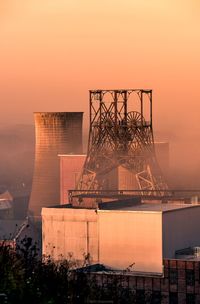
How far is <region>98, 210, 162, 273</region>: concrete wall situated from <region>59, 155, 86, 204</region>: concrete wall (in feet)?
135

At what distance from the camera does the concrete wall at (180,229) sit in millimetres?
65125

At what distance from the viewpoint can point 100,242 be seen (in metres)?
68.5

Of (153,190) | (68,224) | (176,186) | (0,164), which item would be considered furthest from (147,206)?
(0,164)

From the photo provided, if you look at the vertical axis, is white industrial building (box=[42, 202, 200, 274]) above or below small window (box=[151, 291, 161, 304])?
above

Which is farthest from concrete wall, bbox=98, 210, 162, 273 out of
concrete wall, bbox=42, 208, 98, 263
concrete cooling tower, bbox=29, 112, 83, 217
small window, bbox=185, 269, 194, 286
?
concrete cooling tower, bbox=29, 112, 83, 217

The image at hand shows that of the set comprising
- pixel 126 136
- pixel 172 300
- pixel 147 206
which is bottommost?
pixel 172 300

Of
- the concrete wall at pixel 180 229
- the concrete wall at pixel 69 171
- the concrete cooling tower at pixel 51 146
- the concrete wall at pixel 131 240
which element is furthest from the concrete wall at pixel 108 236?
the concrete cooling tower at pixel 51 146

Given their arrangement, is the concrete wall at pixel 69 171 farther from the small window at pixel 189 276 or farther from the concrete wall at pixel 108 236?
the small window at pixel 189 276

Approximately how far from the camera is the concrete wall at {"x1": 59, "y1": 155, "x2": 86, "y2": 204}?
110125 millimetres

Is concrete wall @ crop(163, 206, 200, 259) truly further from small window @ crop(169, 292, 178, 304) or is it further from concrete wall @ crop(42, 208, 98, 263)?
small window @ crop(169, 292, 178, 304)

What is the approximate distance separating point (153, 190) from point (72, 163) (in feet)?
69.1

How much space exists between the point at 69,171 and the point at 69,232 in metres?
39.6

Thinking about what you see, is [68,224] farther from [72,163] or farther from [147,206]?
[72,163]

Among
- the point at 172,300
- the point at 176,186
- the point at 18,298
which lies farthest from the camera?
the point at 176,186
